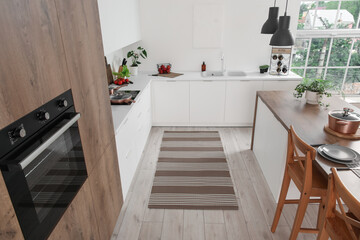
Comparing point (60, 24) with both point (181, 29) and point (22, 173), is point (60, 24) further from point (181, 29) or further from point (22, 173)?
point (181, 29)

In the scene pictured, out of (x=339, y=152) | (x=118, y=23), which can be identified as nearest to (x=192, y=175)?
(x=339, y=152)

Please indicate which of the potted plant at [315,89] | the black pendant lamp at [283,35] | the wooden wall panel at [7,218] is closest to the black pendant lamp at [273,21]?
the black pendant lamp at [283,35]

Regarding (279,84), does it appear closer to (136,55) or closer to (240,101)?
(240,101)

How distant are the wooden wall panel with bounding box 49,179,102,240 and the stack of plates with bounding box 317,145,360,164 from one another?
63.4 inches

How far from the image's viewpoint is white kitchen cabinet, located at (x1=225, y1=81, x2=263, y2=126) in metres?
4.05

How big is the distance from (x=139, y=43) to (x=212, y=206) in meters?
2.98

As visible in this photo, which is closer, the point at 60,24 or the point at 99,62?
the point at 60,24

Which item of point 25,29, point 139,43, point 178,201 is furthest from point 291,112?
point 139,43

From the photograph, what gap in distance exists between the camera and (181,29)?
4324mm

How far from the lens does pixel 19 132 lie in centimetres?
101

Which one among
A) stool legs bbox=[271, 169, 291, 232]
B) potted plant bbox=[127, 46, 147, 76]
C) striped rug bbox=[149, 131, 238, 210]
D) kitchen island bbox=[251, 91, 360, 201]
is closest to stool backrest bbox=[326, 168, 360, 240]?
kitchen island bbox=[251, 91, 360, 201]

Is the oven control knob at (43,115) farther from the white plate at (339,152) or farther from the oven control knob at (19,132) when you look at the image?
the white plate at (339,152)

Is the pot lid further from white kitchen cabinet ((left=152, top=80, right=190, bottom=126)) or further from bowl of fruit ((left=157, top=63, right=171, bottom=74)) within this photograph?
bowl of fruit ((left=157, top=63, right=171, bottom=74))

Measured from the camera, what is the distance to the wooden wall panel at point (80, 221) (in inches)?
53.0
